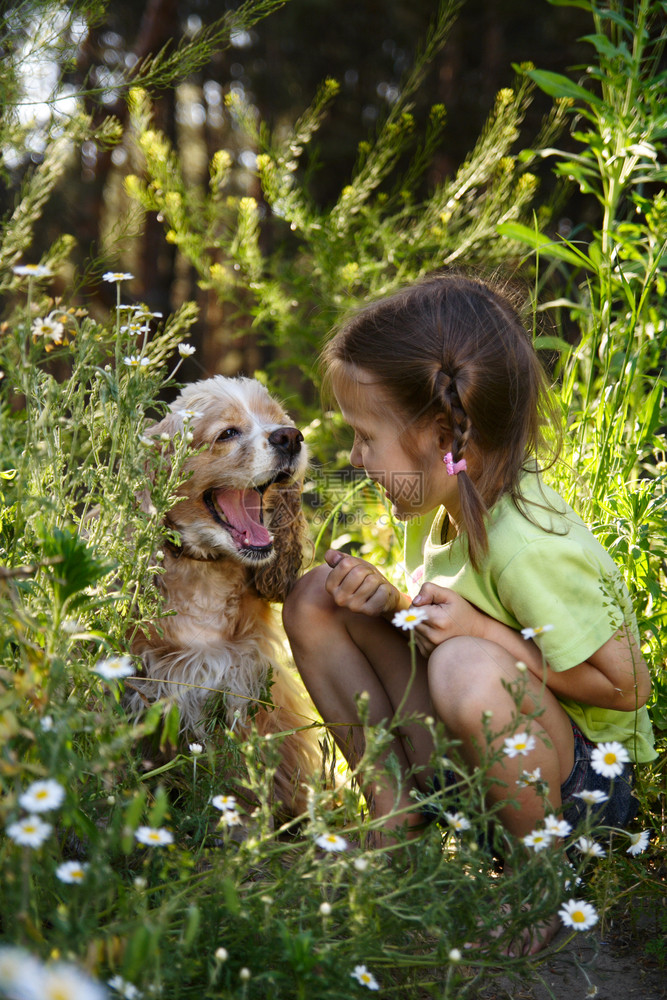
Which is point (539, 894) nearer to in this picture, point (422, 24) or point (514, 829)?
point (514, 829)

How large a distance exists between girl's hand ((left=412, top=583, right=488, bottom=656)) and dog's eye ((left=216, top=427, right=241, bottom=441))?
3.05ft

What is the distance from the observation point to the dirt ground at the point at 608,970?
1542mm

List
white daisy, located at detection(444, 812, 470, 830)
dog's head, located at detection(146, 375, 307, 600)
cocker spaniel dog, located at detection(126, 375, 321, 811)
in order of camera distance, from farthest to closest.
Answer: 1. dog's head, located at detection(146, 375, 307, 600)
2. cocker spaniel dog, located at detection(126, 375, 321, 811)
3. white daisy, located at detection(444, 812, 470, 830)

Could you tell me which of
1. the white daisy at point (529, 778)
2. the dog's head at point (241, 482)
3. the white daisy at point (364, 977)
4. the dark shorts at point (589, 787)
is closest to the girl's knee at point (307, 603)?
the dog's head at point (241, 482)

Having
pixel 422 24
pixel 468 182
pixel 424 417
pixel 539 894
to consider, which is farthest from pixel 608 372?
pixel 422 24

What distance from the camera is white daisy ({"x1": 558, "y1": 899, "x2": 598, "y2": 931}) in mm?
1332

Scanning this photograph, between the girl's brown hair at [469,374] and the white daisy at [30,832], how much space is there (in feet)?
3.95

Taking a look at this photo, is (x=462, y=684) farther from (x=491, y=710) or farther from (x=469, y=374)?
(x=469, y=374)

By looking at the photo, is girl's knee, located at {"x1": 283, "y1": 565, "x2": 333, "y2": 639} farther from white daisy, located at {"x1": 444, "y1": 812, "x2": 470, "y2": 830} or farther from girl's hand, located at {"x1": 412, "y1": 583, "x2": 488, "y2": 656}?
white daisy, located at {"x1": 444, "y1": 812, "x2": 470, "y2": 830}

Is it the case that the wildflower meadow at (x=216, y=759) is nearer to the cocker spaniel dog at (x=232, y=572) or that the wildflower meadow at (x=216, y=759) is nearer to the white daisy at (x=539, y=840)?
the white daisy at (x=539, y=840)

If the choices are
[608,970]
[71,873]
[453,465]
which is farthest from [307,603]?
[71,873]

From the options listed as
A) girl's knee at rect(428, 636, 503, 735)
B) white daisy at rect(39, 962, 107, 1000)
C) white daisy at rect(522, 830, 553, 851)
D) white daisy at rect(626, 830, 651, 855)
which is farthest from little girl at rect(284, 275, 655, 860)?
white daisy at rect(39, 962, 107, 1000)

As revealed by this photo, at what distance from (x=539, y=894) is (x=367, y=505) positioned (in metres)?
2.43

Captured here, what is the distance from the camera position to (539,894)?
132 centimetres
